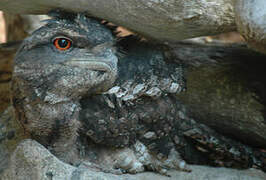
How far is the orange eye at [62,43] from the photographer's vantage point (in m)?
1.53

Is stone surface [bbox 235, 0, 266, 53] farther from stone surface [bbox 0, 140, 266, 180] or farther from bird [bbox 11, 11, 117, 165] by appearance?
stone surface [bbox 0, 140, 266, 180]

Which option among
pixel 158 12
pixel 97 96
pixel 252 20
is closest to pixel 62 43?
pixel 97 96

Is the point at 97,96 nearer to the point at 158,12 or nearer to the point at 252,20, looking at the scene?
the point at 158,12

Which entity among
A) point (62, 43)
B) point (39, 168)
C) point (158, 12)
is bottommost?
point (39, 168)

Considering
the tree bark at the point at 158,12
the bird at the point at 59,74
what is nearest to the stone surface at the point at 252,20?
the tree bark at the point at 158,12

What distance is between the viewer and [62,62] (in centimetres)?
152

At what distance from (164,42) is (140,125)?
52 cm

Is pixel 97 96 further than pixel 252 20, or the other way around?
pixel 97 96

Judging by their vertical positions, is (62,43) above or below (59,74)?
above

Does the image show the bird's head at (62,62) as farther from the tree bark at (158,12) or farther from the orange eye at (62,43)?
the tree bark at (158,12)

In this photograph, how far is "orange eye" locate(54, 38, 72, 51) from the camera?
1532mm

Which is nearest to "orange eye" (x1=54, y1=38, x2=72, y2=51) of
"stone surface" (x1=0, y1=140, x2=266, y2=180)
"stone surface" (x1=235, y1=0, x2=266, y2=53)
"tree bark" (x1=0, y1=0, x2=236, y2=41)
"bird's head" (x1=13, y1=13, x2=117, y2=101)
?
"bird's head" (x1=13, y1=13, x2=117, y2=101)

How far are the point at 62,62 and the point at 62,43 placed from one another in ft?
0.27

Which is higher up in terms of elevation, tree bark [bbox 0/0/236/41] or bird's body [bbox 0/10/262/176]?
tree bark [bbox 0/0/236/41]
